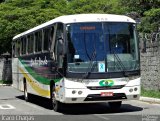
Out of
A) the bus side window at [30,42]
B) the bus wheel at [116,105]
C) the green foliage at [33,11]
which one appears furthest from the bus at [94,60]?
the green foliage at [33,11]

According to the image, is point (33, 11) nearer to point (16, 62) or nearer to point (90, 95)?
point (16, 62)

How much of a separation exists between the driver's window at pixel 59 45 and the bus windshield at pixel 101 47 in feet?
1.10

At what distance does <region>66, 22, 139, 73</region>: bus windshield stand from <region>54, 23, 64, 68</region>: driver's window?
336 mm

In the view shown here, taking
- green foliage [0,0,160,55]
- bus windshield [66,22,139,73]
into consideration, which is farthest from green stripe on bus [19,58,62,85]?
green foliage [0,0,160,55]

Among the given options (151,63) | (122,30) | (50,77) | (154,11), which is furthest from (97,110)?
(154,11)

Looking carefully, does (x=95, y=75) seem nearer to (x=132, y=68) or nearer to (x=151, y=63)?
(x=132, y=68)

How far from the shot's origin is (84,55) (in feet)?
46.2

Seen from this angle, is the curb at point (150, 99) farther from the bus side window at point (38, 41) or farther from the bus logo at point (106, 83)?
the bus side window at point (38, 41)

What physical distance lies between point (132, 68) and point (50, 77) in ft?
10.6

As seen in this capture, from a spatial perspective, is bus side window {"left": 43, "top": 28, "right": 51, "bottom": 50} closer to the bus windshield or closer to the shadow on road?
the bus windshield

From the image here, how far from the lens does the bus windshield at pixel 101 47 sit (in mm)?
14023

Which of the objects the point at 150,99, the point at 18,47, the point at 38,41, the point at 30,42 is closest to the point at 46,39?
the point at 38,41

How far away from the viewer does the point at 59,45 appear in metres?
14.5

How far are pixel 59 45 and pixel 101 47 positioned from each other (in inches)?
54.5
